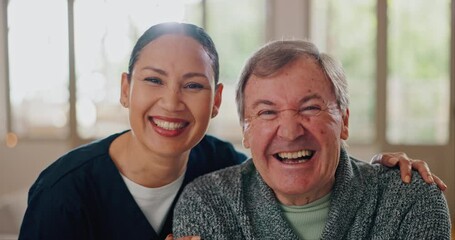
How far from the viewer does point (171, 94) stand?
1.74 meters

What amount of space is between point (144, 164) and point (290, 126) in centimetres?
60

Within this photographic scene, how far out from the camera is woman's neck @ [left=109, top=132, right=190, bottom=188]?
1.87 metres

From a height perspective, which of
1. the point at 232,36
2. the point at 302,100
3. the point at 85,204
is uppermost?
the point at 232,36

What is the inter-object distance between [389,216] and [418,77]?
186 inches

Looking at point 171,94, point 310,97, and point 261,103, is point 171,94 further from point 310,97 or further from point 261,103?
point 310,97

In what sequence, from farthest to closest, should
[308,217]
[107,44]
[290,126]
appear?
[107,44], [308,217], [290,126]

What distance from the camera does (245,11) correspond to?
6.25 metres

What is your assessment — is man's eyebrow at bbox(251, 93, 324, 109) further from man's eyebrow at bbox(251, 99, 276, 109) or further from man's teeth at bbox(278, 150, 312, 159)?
man's teeth at bbox(278, 150, 312, 159)

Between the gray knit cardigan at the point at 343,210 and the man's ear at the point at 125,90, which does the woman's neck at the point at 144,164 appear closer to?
the man's ear at the point at 125,90

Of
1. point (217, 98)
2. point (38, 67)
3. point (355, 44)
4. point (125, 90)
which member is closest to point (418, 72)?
point (355, 44)

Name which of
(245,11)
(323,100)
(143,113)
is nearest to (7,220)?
(245,11)

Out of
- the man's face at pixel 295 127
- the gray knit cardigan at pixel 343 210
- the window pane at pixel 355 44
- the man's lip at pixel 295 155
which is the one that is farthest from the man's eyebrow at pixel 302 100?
the window pane at pixel 355 44

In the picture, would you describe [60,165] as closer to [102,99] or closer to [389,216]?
[389,216]

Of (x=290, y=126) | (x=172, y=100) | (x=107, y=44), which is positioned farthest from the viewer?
(x=107, y=44)
